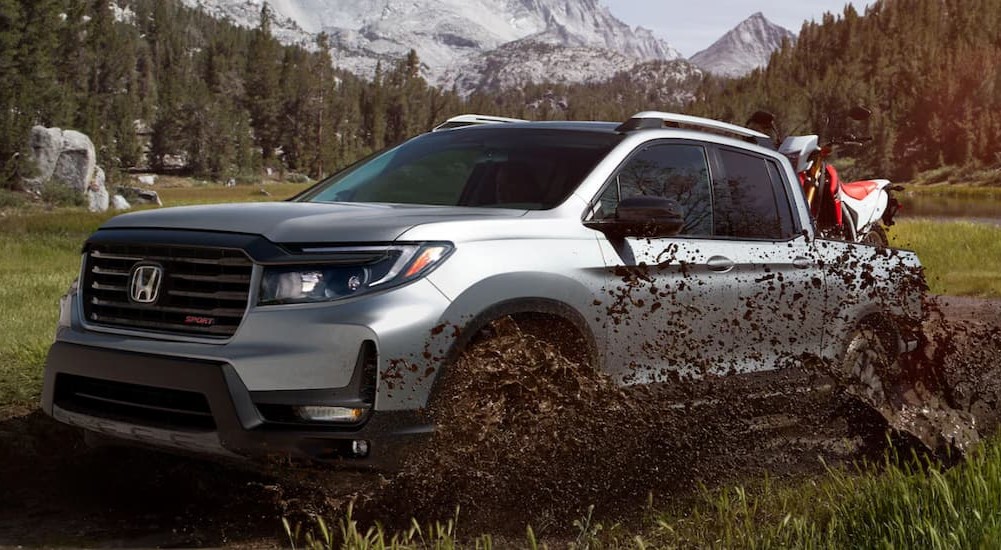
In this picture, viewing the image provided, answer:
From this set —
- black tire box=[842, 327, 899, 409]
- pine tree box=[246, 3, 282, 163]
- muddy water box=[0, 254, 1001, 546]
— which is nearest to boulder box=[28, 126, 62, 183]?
muddy water box=[0, 254, 1001, 546]

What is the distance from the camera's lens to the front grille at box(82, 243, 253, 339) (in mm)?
4621

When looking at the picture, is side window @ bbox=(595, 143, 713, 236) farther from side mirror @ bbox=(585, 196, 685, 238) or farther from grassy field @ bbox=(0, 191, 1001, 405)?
grassy field @ bbox=(0, 191, 1001, 405)

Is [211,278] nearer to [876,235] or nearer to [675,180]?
[675,180]

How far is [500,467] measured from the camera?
15.9 feet

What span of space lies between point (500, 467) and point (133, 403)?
1.49 meters

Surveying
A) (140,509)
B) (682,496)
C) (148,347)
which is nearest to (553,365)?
(682,496)

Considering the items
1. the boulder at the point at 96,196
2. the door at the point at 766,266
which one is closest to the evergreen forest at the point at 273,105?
the boulder at the point at 96,196

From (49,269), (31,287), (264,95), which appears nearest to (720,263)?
(31,287)

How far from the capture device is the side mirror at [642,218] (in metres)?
5.24

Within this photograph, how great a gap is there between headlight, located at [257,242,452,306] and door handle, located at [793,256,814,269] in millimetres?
2579

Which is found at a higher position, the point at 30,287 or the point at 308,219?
the point at 308,219

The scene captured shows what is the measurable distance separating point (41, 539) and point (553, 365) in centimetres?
222

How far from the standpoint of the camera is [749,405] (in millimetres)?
5867

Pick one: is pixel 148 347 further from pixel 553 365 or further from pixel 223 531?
pixel 553 365
